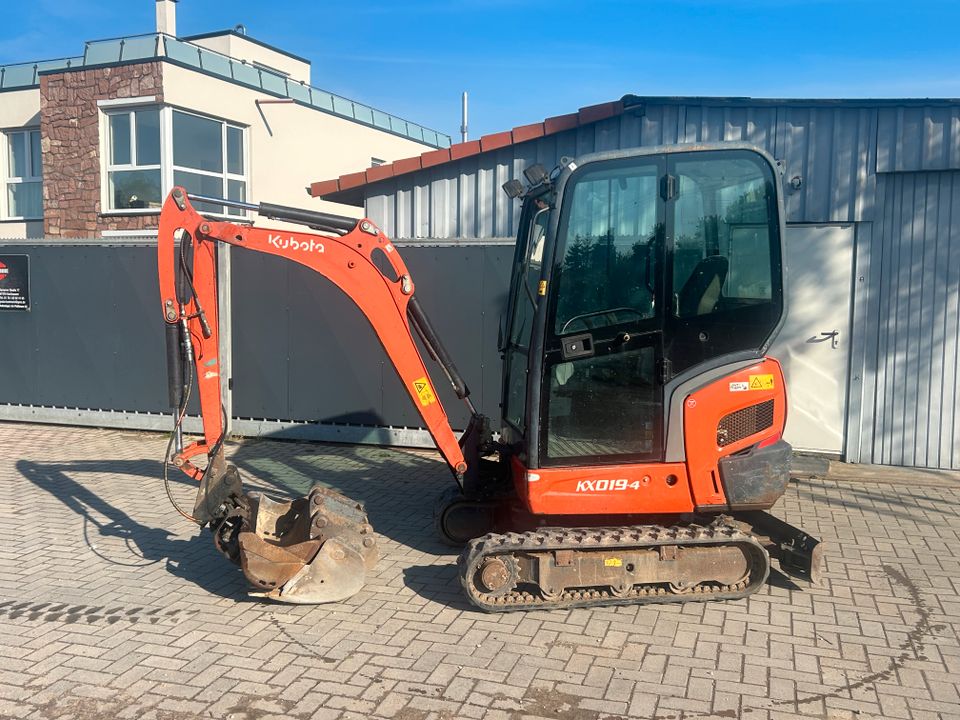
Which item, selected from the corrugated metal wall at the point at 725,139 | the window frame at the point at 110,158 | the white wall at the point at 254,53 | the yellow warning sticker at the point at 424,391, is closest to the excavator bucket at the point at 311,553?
the yellow warning sticker at the point at 424,391

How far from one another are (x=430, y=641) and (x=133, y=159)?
52.2 ft

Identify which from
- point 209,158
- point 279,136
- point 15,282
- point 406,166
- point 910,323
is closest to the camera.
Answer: point 910,323

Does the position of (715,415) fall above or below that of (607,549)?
above

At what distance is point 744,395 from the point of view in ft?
16.7

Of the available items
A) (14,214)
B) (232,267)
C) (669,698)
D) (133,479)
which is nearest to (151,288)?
(232,267)

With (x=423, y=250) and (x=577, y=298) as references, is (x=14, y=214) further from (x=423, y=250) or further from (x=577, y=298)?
(x=577, y=298)

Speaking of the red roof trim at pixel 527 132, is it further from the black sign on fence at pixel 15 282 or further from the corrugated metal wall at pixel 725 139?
the black sign on fence at pixel 15 282

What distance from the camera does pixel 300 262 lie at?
5516mm

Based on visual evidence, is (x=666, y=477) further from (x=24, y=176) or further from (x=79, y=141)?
(x=24, y=176)

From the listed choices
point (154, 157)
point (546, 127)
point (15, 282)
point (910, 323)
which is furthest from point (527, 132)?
point (154, 157)

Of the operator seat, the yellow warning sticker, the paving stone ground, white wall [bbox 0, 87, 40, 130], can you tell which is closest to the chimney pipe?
white wall [bbox 0, 87, 40, 130]

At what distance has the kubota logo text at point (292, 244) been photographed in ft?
17.9

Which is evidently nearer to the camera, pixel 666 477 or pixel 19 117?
pixel 666 477

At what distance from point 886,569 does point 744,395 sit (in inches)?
74.3
